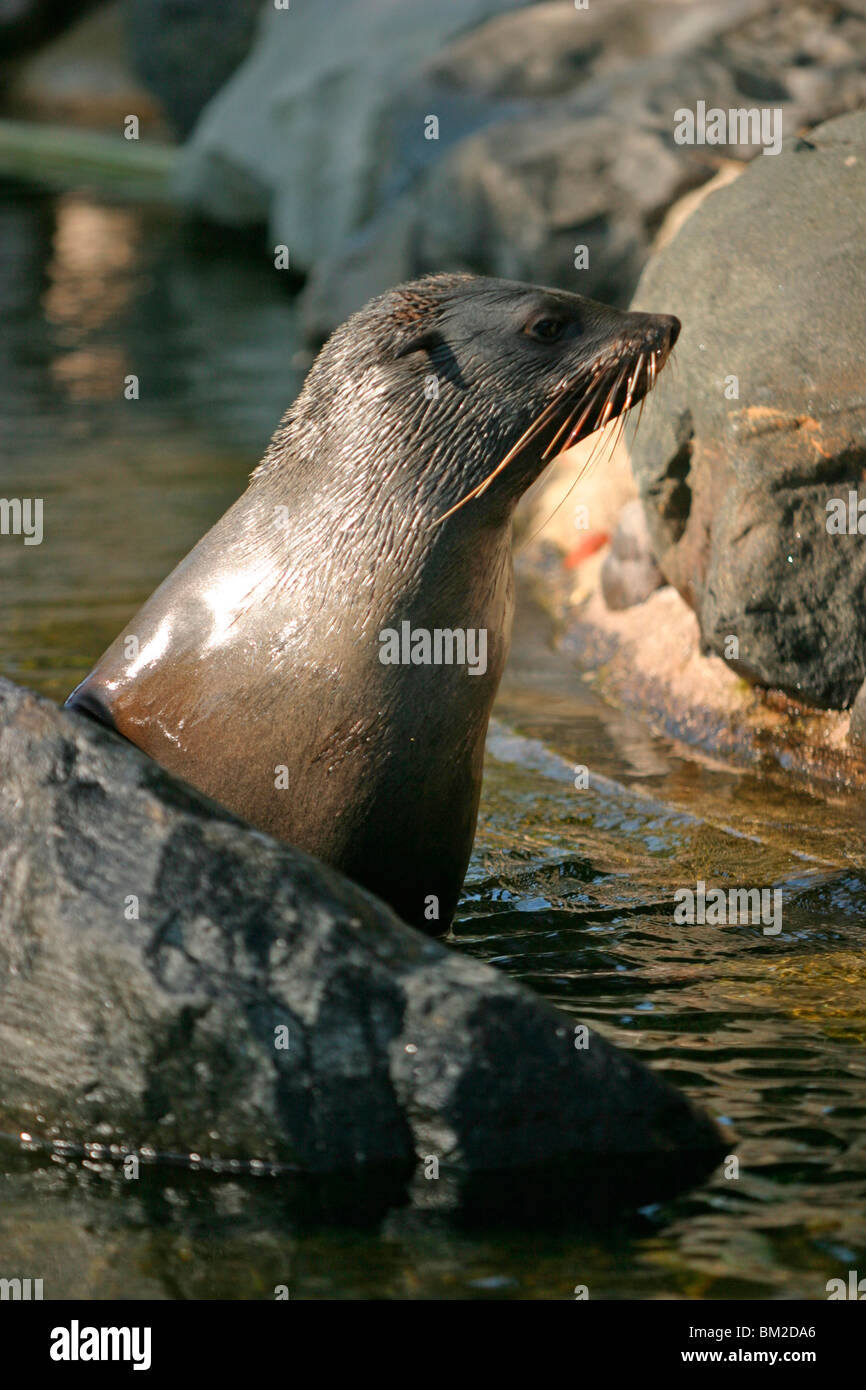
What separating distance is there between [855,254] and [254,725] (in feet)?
11.7

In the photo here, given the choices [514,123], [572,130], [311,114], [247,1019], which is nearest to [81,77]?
[311,114]

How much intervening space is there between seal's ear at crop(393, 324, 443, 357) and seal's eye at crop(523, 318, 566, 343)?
0.30 meters

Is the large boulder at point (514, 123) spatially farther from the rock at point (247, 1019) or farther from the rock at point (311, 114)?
the rock at point (247, 1019)

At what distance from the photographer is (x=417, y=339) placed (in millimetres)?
6129

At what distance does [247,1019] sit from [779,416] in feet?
13.7

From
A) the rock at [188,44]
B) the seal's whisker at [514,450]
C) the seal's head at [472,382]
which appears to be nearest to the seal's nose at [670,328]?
the seal's head at [472,382]

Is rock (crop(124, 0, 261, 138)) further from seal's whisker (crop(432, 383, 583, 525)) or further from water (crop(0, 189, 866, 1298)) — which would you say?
seal's whisker (crop(432, 383, 583, 525))

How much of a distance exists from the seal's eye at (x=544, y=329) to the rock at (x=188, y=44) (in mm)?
21253

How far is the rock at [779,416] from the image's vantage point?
7.80 m

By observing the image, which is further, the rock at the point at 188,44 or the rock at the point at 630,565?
the rock at the point at 188,44

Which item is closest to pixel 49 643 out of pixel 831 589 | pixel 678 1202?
pixel 831 589

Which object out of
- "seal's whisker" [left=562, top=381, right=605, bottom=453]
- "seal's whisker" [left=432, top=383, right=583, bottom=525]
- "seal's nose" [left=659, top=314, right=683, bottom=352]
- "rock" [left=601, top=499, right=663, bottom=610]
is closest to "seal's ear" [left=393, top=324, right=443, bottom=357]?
"seal's whisker" [left=432, top=383, right=583, bottom=525]

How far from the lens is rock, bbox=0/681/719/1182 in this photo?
4602mm

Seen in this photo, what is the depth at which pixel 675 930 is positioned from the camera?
627 cm
